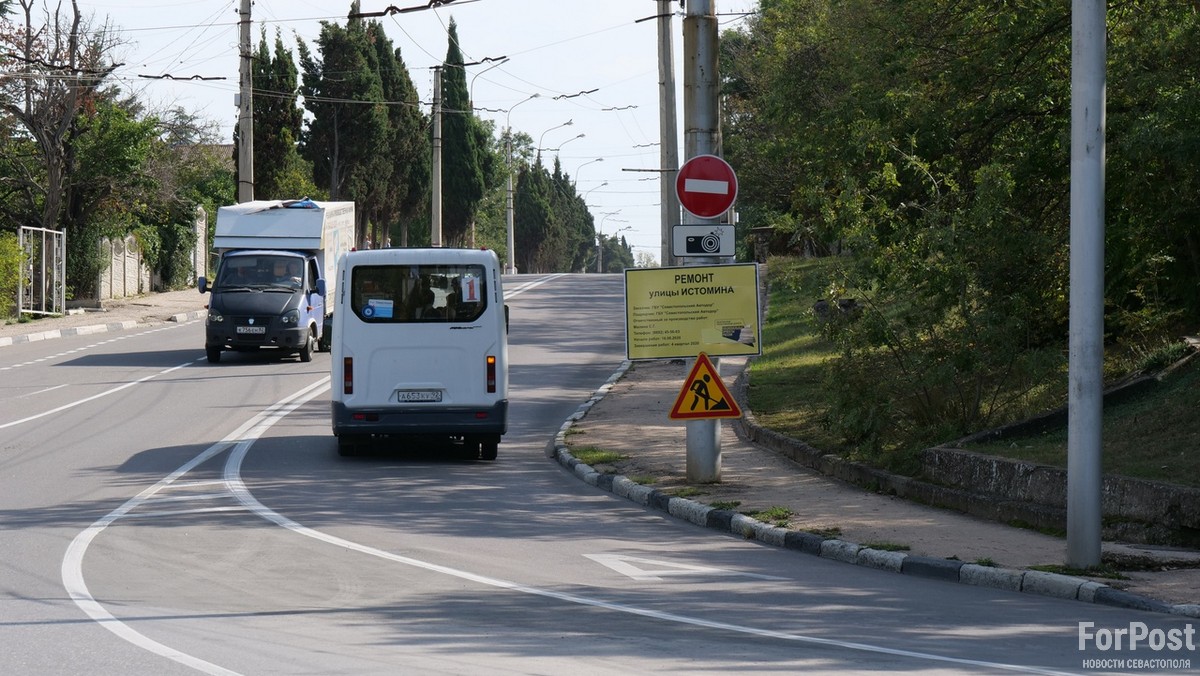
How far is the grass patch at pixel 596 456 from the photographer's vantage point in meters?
15.4

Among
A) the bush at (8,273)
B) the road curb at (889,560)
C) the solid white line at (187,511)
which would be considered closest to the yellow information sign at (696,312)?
the road curb at (889,560)

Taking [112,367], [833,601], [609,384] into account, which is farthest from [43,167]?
[833,601]

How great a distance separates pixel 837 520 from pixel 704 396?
250 centimetres

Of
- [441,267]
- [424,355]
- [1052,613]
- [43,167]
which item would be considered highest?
[43,167]

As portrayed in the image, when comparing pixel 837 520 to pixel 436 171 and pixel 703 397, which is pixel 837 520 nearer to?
pixel 703 397

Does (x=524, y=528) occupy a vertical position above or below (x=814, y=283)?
below

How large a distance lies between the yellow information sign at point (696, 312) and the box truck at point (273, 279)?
1411cm

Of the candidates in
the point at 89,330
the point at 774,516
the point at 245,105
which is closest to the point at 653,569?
the point at 774,516

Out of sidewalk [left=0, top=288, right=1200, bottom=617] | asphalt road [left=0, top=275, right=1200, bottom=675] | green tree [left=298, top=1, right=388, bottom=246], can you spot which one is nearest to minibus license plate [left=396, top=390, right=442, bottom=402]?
asphalt road [left=0, top=275, right=1200, bottom=675]

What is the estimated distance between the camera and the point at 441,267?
16.1 m

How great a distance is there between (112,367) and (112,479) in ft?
41.8

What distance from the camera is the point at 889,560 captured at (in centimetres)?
996

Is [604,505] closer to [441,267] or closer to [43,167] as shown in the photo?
[441,267]

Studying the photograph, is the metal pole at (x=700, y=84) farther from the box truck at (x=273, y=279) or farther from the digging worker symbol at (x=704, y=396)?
the box truck at (x=273, y=279)
